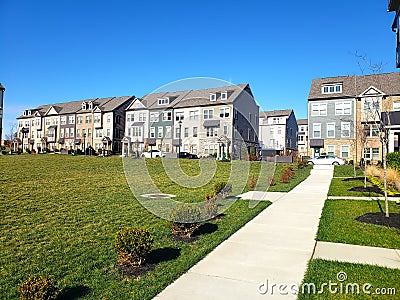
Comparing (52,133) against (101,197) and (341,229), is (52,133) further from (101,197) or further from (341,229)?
(341,229)

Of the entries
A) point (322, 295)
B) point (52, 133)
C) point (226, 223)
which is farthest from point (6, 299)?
point (52, 133)

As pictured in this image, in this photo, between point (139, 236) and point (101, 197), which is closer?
point (139, 236)

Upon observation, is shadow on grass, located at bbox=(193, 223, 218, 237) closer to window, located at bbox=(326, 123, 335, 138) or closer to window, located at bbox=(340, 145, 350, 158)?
window, located at bbox=(340, 145, 350, 158)

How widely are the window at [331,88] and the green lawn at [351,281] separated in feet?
131

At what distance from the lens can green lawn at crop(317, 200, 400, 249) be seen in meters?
6.68

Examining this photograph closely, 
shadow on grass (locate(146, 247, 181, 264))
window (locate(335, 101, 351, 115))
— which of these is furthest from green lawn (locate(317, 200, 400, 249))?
window (locate(335, 101, 351, 115))

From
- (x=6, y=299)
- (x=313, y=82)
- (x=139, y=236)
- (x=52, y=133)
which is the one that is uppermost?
(x=313, y=82)

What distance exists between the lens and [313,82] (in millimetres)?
43719

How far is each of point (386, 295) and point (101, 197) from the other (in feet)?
33.5

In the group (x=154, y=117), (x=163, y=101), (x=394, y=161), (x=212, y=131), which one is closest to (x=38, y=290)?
(x=163, y=101)

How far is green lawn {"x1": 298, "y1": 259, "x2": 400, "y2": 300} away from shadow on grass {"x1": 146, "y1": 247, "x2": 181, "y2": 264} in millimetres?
2515

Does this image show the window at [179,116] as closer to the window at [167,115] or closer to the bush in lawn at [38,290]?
the window at [167,115]

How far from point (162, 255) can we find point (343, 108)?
130ft

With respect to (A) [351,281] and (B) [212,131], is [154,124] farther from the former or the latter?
(A) [351,281]
